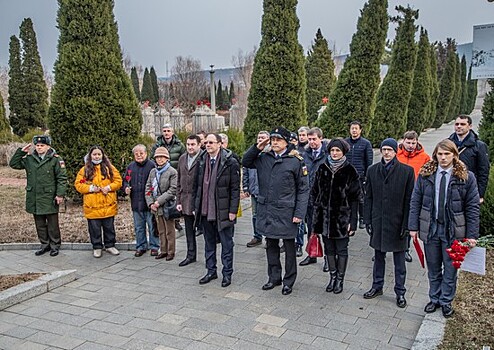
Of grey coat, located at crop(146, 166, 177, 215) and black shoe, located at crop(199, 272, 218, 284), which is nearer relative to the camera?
black shoe, located at crop(199, 272, 218, 284)

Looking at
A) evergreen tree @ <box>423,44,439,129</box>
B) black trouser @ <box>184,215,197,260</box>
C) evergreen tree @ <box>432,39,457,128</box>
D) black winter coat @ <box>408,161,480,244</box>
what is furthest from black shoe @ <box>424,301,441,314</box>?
evergreen tree @ <box>432,39,457,128</box>

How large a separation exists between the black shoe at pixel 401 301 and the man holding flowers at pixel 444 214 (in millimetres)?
261

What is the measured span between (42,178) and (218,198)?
2827 millimetres

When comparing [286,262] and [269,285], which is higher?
[286,262]

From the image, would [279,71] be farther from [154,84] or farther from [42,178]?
[154,84]

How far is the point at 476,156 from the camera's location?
6.00m

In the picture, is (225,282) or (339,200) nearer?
(339,200)

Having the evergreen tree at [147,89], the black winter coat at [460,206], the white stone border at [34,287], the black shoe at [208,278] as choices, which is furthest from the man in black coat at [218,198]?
the evergreen tree at [147,89]

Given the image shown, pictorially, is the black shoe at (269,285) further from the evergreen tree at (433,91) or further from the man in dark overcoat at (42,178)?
the evergreen tree at (433,91)

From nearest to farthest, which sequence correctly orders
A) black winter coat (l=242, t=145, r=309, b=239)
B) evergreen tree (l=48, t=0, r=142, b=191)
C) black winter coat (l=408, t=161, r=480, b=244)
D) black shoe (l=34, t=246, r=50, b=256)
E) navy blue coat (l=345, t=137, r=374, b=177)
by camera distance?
black winter coat (l=408, t=161, r=480, b=244) → black winter coat (l=242, t=145, r=309, b=239) → black shoe (l=34, t=246, r=50, b=256) → navy blue coat (l=345, t=137, r=374, b=177) → evergreen tree (l=48, t=0, r=142, b=191)

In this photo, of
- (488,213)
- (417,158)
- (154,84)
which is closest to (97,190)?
(417,158)

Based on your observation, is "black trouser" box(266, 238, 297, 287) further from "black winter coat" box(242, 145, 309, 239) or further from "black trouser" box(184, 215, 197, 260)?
"black trouser" box(184, 215, 197, 260)

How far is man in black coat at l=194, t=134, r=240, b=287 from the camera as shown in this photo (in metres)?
5.46

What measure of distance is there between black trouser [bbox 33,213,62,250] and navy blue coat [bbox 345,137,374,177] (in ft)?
15.4
